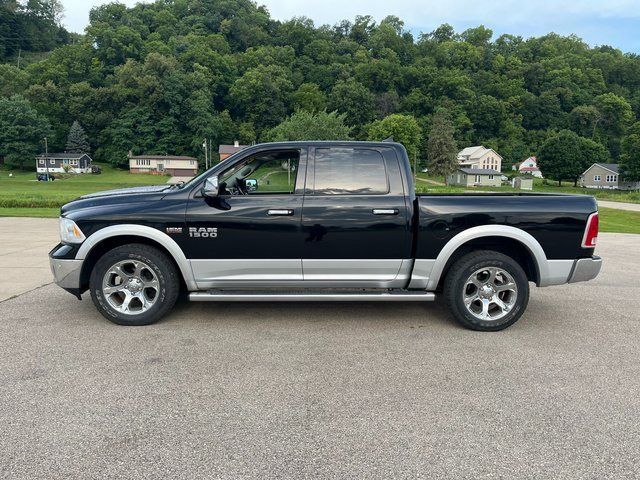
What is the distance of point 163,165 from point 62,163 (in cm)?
1822

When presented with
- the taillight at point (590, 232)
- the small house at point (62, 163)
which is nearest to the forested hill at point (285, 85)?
the small house at point (62, 163)

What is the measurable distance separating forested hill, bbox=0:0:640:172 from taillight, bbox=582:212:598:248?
331ft

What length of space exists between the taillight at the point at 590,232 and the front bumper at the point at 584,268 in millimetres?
160

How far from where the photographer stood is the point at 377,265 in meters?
4.91

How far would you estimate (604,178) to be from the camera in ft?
275

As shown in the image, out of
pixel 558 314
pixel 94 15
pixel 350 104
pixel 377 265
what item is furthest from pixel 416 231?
pixel 94 15

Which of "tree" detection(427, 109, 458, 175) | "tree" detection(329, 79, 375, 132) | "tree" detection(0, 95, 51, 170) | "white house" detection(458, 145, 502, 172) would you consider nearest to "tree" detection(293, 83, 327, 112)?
"tree" detection(329, 79, 375, 132)

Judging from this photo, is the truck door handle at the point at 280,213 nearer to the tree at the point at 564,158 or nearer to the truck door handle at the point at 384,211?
the truck door handle at the point at 384,211

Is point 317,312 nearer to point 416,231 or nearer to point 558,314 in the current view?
point 416,231

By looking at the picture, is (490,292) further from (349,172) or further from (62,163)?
(62,163)

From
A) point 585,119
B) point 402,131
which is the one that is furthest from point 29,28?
point 585,119

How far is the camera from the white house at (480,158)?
330ft

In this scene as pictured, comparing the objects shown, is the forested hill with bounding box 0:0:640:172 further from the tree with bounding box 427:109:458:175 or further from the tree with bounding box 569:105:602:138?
the tree with bounding box 427:109:458:175

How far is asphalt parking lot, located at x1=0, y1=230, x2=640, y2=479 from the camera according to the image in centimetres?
263
